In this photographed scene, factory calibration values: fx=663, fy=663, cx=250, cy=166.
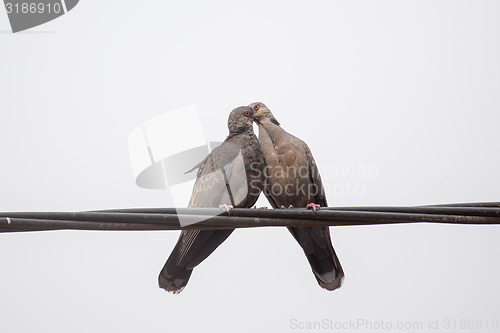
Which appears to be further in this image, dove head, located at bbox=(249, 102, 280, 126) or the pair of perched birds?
dove head, located at bbox=(249, 102, 280, 126)

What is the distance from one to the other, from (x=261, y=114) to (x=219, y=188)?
1.13m

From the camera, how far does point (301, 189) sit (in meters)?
5.75

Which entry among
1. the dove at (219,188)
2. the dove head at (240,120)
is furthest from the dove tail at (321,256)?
the dove head at (240,120)

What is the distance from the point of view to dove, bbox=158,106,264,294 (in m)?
5.03

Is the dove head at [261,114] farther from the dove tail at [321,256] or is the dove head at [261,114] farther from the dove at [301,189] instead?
the dove tail at [321,256]

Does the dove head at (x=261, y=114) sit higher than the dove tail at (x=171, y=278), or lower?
higher

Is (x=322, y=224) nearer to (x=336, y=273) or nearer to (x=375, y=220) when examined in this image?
(x=375, y=220)

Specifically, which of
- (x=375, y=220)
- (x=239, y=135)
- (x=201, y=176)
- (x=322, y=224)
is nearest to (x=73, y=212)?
(x=322, y=224)

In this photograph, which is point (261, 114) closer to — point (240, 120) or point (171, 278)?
point (240, 120)

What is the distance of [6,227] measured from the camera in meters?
3.22

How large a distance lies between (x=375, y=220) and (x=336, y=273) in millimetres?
2451

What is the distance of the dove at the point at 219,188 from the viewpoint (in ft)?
16.5

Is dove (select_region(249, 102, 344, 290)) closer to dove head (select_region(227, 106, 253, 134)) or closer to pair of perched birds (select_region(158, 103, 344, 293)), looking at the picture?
pair of perched birds (select_region(158, 103, 344, 293))

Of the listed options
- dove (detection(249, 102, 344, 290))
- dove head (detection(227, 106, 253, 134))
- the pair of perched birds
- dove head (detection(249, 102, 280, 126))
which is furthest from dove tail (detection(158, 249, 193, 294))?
dove head (detection(249, 102, 280, 126))
